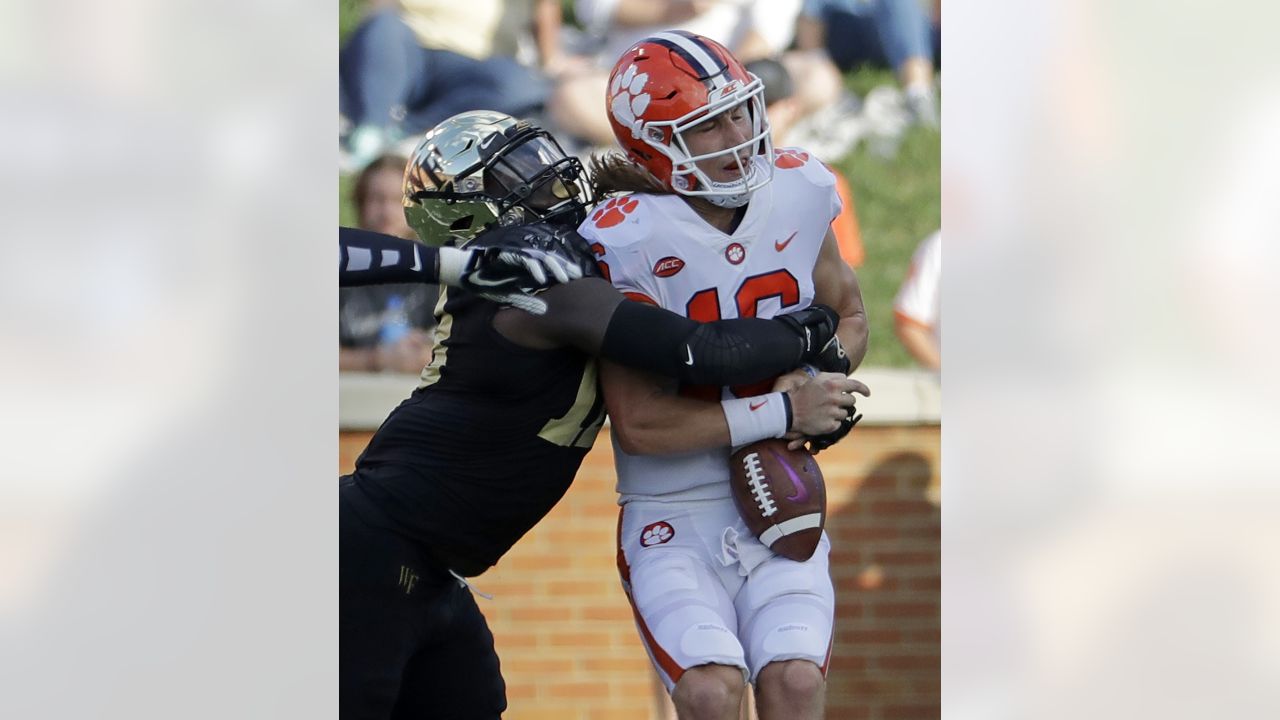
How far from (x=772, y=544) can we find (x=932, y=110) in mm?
3159

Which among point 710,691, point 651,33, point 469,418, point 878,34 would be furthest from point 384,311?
point 710,691

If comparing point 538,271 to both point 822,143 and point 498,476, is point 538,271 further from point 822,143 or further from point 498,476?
point 822,143

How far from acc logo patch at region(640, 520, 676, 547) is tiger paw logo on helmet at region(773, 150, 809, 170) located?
802 mm

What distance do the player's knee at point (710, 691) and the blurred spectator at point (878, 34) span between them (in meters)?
3.28

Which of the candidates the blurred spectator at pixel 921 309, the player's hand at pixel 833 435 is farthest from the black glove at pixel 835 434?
the blurred spectator at pixel 921 309

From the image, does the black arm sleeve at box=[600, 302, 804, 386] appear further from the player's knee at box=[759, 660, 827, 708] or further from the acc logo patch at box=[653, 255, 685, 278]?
the player's knee at box=[759, 660, 827, 708]

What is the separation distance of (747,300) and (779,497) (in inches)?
16.3

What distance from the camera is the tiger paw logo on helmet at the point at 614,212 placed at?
10.0 feet

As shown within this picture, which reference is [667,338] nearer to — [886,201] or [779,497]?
[779,497]

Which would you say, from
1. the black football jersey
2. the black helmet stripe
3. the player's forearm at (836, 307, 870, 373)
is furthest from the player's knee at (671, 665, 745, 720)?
the black helmet stripe

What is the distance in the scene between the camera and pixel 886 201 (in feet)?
18.7

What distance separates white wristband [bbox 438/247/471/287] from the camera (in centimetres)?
300
